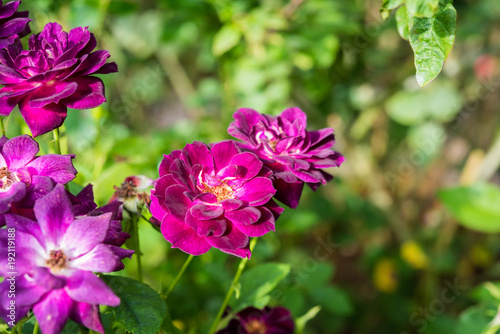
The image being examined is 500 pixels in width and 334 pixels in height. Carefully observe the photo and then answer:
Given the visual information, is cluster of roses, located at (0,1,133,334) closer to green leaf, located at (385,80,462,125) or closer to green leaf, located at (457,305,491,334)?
green leaf, located at (457,305,491,334)

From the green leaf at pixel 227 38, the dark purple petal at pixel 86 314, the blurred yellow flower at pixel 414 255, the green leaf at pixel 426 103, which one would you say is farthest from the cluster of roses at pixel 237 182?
the blurred yellow flower at pixel 414 255

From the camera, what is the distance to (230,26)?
130 cm

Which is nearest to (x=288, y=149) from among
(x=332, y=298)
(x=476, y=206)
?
(x=332, y=298)

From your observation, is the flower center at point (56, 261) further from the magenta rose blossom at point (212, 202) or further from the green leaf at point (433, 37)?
the green leaf at point (433, 37)

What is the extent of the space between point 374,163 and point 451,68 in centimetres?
42

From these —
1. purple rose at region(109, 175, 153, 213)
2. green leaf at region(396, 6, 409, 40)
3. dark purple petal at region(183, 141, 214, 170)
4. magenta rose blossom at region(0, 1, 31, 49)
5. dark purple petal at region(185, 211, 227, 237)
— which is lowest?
purple rose at region(109, 175, 153, 213)

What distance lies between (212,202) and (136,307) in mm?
145

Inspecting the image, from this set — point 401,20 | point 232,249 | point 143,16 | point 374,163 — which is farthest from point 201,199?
point 143,16

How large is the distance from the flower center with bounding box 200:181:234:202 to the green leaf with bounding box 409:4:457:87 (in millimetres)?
248

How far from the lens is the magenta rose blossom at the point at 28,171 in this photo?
520mm

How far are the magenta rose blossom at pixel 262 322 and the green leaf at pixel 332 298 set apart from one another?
0.43 meters

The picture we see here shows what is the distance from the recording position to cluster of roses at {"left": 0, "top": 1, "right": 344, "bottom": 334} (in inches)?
18.1

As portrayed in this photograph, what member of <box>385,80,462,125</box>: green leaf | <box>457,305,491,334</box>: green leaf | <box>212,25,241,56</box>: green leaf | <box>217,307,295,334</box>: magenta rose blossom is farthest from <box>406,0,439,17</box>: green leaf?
<box>385,80,462,125</box>: green leaf

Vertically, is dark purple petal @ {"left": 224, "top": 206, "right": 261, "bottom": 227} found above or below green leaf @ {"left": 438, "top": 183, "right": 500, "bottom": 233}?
above
